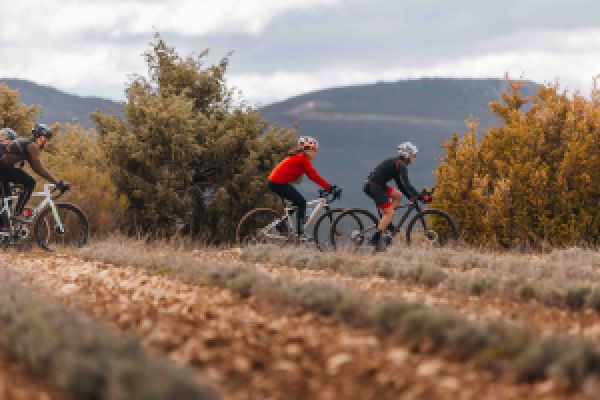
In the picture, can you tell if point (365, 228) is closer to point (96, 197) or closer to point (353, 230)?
point (353, 230)

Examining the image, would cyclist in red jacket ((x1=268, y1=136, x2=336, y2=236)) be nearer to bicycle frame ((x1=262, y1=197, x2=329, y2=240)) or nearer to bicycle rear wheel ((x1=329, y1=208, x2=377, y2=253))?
bicycle frame ((x1=262, y1=197, x2=329, y2=240))

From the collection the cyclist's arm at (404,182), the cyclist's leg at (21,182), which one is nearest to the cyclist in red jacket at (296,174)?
the cyclist's arm at (404,182)

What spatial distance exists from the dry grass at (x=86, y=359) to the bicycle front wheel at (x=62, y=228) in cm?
731

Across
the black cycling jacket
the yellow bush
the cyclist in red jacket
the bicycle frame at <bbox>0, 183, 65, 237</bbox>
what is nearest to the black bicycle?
the black cycling jacket

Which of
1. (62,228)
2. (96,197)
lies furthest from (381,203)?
(96,197)

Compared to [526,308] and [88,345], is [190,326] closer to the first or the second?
[88,345]

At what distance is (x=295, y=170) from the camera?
39.8 feet

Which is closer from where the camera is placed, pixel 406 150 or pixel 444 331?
pixel 444 331

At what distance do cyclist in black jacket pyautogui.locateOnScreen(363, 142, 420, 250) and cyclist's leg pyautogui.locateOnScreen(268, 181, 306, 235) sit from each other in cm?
113

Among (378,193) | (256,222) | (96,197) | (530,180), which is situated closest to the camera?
(378,193)

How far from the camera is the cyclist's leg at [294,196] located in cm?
1222

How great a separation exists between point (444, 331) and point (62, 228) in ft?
29.8

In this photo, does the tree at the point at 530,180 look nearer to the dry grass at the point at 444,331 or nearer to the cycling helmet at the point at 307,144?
the cycling helmet at the point at 307,144

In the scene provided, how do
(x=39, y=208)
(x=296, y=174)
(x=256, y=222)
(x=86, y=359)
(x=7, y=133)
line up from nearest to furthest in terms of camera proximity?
(x=86, y=359), (x=7, y=133), (x=296, y=174), (x=39, y=208), (x=256, y=222)
